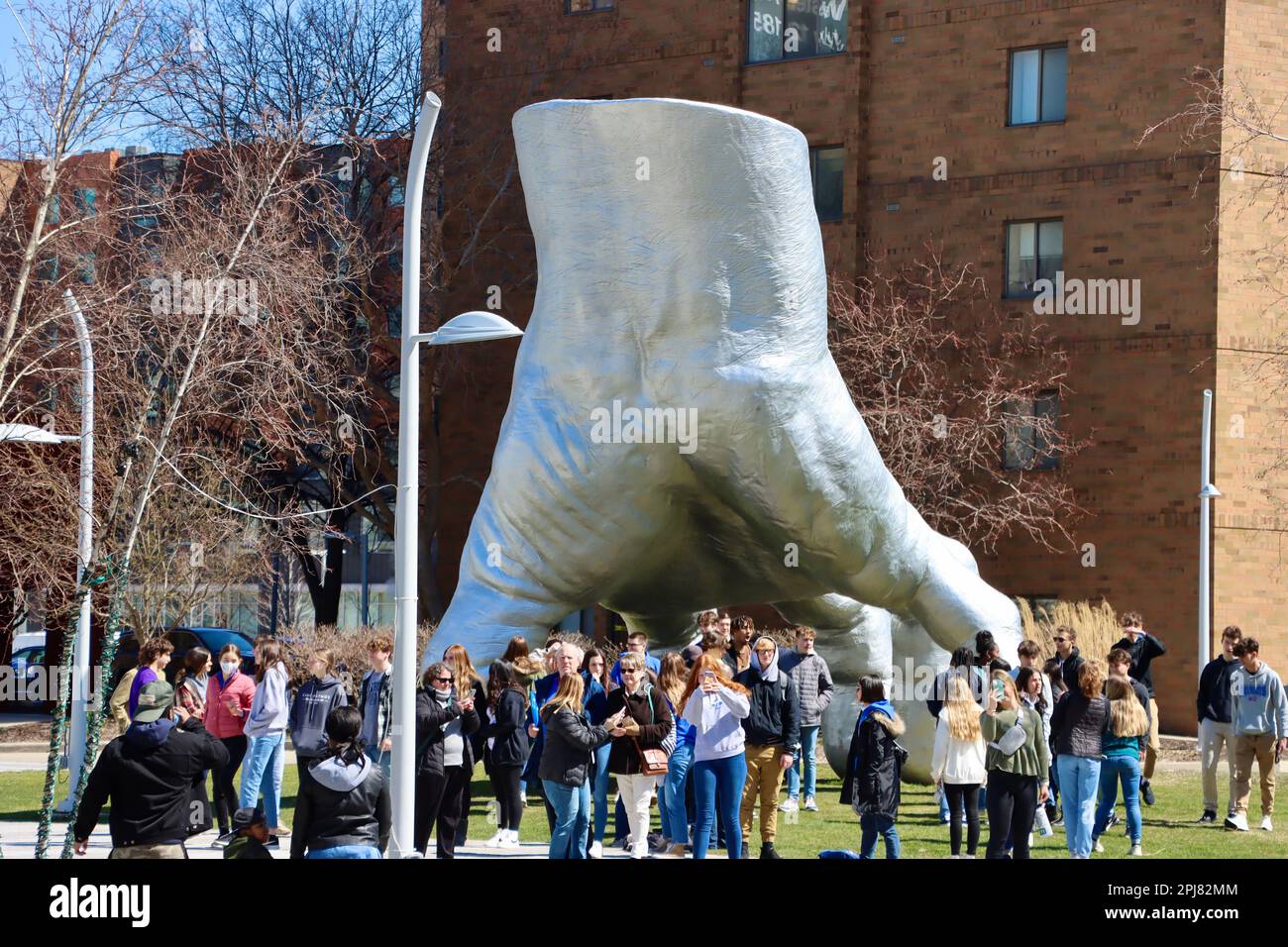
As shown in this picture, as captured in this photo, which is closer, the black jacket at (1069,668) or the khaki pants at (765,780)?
the khaki pants at (765,780)

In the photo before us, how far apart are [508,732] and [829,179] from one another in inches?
765

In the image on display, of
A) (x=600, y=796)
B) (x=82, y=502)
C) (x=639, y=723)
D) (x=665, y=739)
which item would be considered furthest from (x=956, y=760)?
(x=82, y=502)

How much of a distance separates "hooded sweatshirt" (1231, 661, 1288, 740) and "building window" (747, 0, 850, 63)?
1802 cm

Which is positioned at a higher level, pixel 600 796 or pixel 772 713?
pixel 772 713

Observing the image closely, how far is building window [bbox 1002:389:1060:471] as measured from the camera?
27234 millimetres

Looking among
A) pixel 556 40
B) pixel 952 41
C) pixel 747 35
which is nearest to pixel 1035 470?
pixel 952 41

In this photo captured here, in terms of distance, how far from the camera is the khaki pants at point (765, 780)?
1114 centimetres

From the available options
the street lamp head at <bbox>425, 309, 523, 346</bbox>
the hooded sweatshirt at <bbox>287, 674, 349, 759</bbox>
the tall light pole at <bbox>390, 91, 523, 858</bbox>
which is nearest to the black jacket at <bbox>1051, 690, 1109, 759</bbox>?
Answer: the tall light pole at <bbox>390, 91, 523, 858</bbox>

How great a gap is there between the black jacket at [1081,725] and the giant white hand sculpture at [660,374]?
2.28 m

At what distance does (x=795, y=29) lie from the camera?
2991cm

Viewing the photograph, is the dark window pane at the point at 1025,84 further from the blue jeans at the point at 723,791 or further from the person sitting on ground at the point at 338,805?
the person sitting on ground at the point at 338,805
